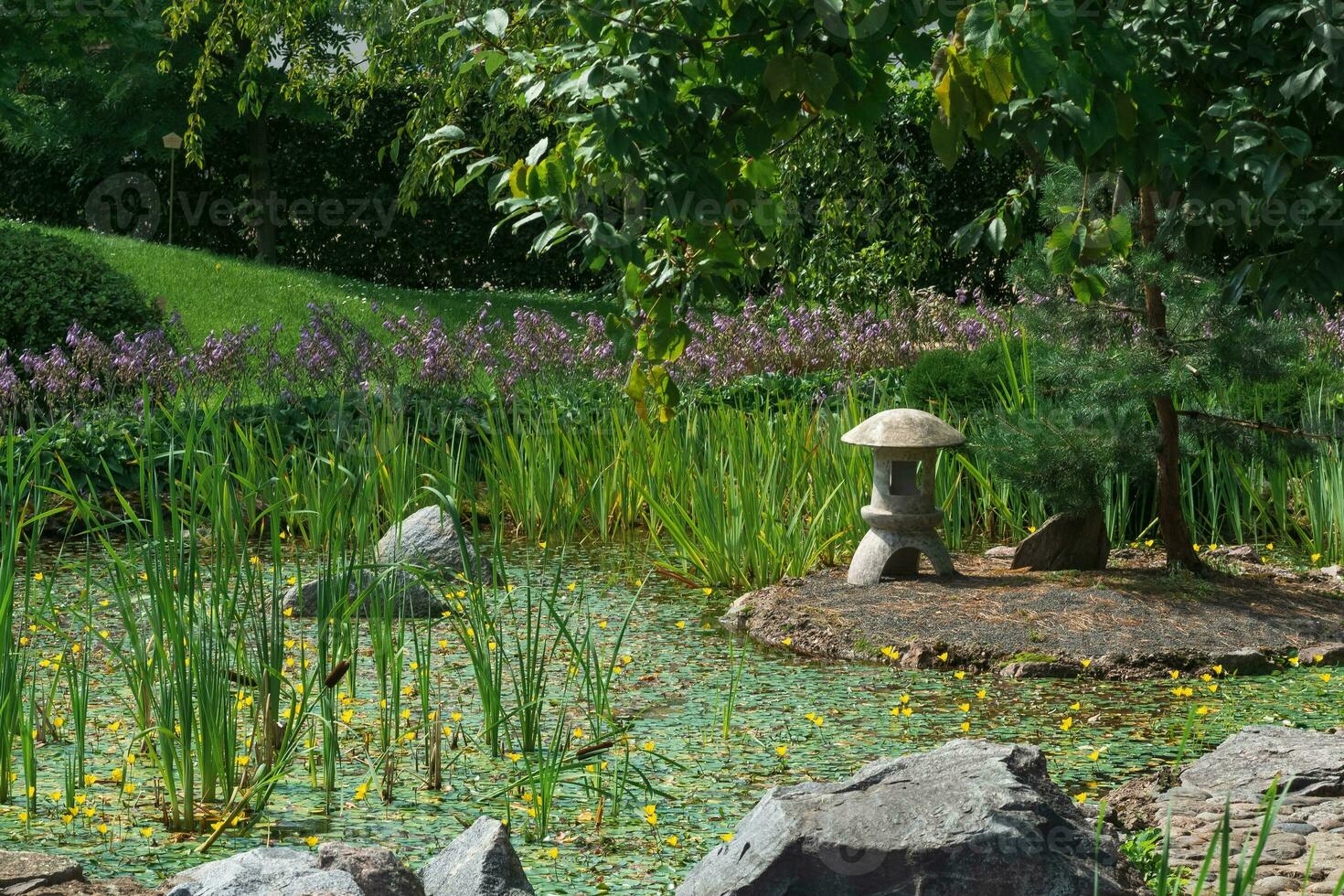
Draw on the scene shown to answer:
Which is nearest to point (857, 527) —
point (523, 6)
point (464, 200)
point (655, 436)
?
point (655, 436)

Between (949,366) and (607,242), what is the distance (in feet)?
14.4

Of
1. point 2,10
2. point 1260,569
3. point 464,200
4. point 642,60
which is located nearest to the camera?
point 642,60

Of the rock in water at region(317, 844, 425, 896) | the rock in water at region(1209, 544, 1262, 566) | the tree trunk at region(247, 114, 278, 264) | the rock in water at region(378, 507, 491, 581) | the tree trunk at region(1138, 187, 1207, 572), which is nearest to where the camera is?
the rock in water at region(317, 844, 425, 896)

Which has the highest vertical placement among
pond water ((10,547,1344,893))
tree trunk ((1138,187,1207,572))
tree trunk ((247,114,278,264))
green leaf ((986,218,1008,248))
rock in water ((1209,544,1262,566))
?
tree trunk ((247,114,278,264))

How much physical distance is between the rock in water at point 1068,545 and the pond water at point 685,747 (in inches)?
41.8

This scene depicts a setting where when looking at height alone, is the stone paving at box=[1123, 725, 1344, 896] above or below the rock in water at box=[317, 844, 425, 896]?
below

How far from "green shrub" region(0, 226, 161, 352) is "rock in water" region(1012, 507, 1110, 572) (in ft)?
22.6

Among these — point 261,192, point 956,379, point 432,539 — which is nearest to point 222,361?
point 432,539

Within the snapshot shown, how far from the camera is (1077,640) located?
14.1 ft

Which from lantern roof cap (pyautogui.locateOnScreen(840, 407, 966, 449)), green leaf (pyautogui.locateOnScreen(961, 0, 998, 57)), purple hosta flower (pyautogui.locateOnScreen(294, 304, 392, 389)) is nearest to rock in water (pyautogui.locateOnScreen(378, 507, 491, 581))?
purple hosta flower (pyautogui.locateOnScreen(294, 304, 392, 389))

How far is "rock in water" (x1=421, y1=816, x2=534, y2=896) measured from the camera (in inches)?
86.6

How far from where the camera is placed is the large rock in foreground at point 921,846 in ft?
6.82

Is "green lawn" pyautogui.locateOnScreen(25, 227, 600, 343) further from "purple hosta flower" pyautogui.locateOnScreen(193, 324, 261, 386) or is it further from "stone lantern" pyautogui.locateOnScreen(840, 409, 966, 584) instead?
"stone lantern" pyautogui.locateOnScreen(840, 409, 966, 584)

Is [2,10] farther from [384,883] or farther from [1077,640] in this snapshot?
[384,883]
